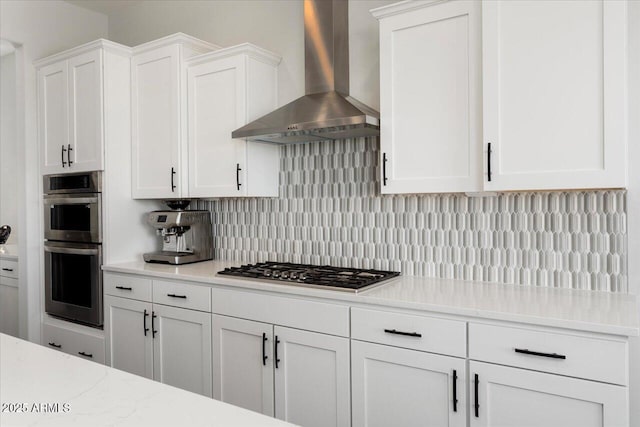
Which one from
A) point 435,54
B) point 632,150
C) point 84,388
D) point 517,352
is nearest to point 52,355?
point 84,388

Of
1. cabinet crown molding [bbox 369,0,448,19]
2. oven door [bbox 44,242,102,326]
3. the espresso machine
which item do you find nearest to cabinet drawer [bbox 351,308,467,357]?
cabinet crown molding [bbox 369,0,448,19]

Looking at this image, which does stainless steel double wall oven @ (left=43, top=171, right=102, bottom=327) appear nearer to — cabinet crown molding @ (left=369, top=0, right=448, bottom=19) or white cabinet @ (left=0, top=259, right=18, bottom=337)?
white cabinet @ (left=0, top=259, right=18, bottom=337)

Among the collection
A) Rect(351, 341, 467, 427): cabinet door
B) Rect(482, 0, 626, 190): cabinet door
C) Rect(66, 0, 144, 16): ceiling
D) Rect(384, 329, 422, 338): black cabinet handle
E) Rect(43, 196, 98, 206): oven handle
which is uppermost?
Rect(66, 0, 144, 16): ceiling

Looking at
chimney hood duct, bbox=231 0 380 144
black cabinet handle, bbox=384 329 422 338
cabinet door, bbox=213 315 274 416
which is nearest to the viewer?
black cabinet handle, bbox=384 329 422 338

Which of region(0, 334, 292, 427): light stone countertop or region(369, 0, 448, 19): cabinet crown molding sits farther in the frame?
region(369, 0, 448, 19): cabinet crown molding

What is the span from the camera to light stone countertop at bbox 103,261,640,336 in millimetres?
1648

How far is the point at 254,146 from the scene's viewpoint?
9.73 feet

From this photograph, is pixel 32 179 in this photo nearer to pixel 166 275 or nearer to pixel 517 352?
pixel 166 275

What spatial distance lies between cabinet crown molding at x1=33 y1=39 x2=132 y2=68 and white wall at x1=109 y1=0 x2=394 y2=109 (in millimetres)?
574

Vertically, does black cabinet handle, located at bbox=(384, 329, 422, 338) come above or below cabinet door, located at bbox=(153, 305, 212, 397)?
above

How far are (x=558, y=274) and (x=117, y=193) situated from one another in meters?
2.75

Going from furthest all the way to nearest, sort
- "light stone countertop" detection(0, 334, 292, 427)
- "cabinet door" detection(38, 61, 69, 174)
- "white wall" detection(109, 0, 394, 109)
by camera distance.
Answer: "cabinet door" detection(38, 61, 69, 174)
"white wall" detection(109, 0, 394, 109)
"light stone countertop" detection(0, 334, 292, 427)

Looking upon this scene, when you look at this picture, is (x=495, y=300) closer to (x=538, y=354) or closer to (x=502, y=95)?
(x=538, y=354)

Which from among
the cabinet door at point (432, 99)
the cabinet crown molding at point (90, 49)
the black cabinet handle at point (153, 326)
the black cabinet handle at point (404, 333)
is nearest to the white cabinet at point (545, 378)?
the black cabinet handle at point (404, 333)
